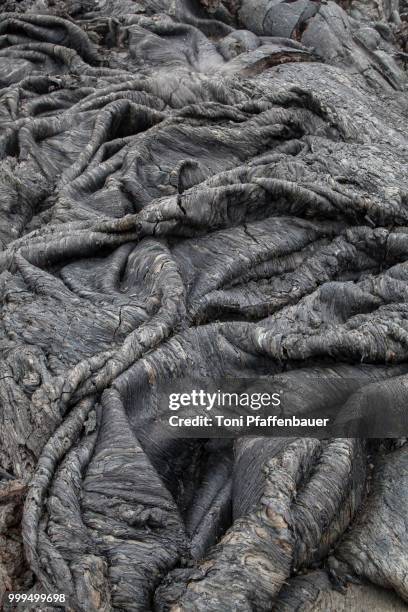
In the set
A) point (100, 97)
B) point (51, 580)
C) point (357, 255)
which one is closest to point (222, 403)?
point (51, 580)

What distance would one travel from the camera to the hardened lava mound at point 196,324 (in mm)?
5398

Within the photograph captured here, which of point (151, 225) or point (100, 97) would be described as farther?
point (100, 97)

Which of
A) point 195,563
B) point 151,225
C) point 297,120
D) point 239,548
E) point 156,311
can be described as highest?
point 297,120

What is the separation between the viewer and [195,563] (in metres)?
5.48

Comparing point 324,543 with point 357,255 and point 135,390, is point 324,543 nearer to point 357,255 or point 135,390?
point 135,390

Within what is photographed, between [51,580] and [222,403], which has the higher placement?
[222,403]

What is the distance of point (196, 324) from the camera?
26.2 ft

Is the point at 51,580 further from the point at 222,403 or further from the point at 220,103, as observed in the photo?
the point at 220,103

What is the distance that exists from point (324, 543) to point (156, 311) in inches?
140

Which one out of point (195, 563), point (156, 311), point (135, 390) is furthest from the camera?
point (156, 311)

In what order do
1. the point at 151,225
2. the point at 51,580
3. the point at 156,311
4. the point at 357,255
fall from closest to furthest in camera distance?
1. the point at 51,580
2. the point at 156,311
3. the point at 151,225
4. the point at 357,255

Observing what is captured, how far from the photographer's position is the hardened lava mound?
213 inches

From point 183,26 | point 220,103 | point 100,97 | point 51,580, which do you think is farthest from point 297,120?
point 51,580

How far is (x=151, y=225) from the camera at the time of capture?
903 centimetres
